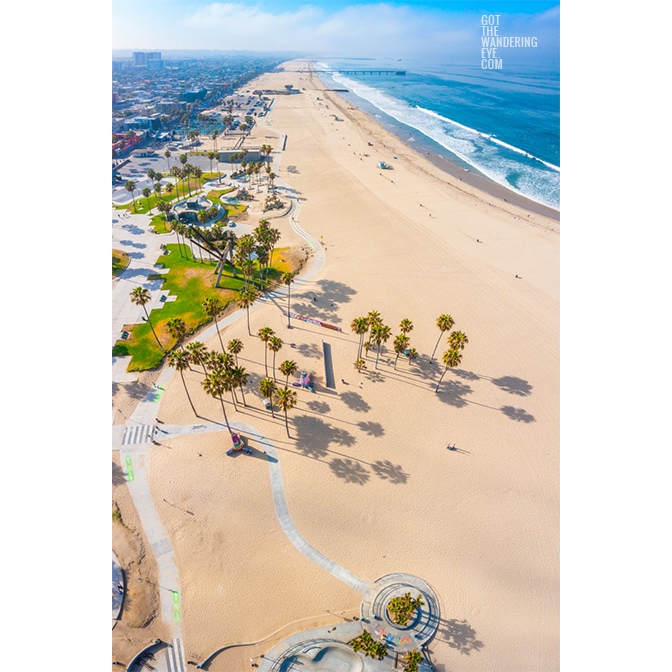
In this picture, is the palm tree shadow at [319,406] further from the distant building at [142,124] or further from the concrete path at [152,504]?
the distant building at [142,124]

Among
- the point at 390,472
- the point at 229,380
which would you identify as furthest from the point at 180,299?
the point at 390,472

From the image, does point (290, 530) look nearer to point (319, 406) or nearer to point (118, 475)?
point (319, 406)

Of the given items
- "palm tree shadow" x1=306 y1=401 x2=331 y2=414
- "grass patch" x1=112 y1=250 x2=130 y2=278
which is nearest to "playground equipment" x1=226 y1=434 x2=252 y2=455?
"palm tree shadow" x1=306 y1=401 x2=331 y2=414

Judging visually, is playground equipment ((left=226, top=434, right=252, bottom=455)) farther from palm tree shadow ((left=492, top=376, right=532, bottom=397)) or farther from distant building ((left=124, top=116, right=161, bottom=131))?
distant building ((left=124, top=116, right=161, bottom=131))

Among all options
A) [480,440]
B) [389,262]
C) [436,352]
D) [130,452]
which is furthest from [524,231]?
[130,452]

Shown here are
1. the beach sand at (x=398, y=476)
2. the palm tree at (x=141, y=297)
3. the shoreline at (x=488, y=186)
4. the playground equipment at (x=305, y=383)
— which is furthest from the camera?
the shoreline at (x=488, y=186)

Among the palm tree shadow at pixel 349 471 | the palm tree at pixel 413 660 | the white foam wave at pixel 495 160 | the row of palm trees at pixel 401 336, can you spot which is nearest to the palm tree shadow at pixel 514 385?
the row of palm trees at pixel 401 336
